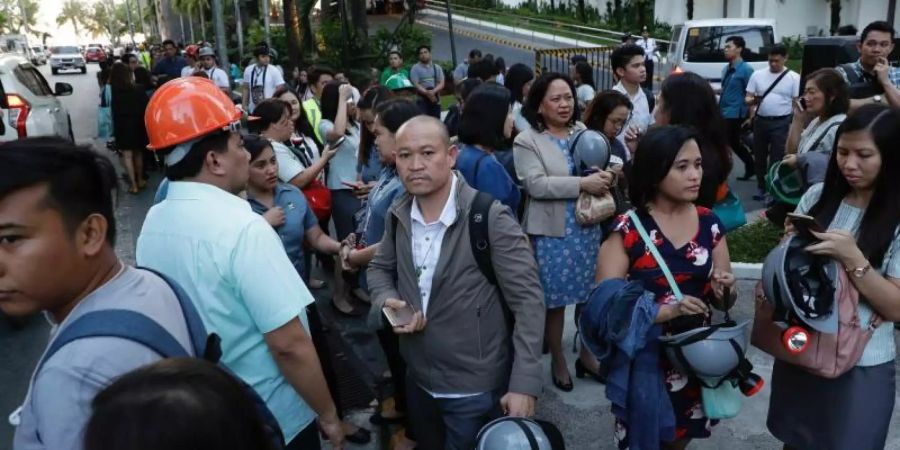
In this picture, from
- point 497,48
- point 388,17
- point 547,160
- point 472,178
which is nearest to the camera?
point 472,178

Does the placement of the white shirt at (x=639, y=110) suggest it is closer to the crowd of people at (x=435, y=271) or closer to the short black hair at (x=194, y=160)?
the crowd of people at (x=435, y=271)

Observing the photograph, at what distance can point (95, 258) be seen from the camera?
154 centimetres

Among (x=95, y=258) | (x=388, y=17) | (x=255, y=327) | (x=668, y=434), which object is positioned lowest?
(x=668, y=434)

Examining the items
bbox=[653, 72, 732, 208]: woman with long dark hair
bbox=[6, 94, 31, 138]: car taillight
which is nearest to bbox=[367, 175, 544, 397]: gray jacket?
bbox=[653, 72, 732, 208]: woman with long dark hair

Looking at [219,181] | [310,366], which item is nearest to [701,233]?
[310,366]

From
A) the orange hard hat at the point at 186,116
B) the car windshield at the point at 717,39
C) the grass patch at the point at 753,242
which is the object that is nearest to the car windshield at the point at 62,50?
the car windshield at the point at 717,39

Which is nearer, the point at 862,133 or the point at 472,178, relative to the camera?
the point at 862,133

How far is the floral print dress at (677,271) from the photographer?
2689mm

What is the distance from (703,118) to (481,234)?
1.93 meters

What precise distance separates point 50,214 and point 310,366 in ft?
Result: 3.06

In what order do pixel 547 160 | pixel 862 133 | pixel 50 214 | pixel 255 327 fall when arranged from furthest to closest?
pixel 547 160 < pixel 862 133 < pixel 255 327 < pixel 50 214

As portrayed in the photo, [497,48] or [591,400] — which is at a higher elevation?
[497,48]

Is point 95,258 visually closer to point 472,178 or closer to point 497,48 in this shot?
point 472,178

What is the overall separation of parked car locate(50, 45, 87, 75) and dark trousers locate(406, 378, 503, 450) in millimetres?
52834
